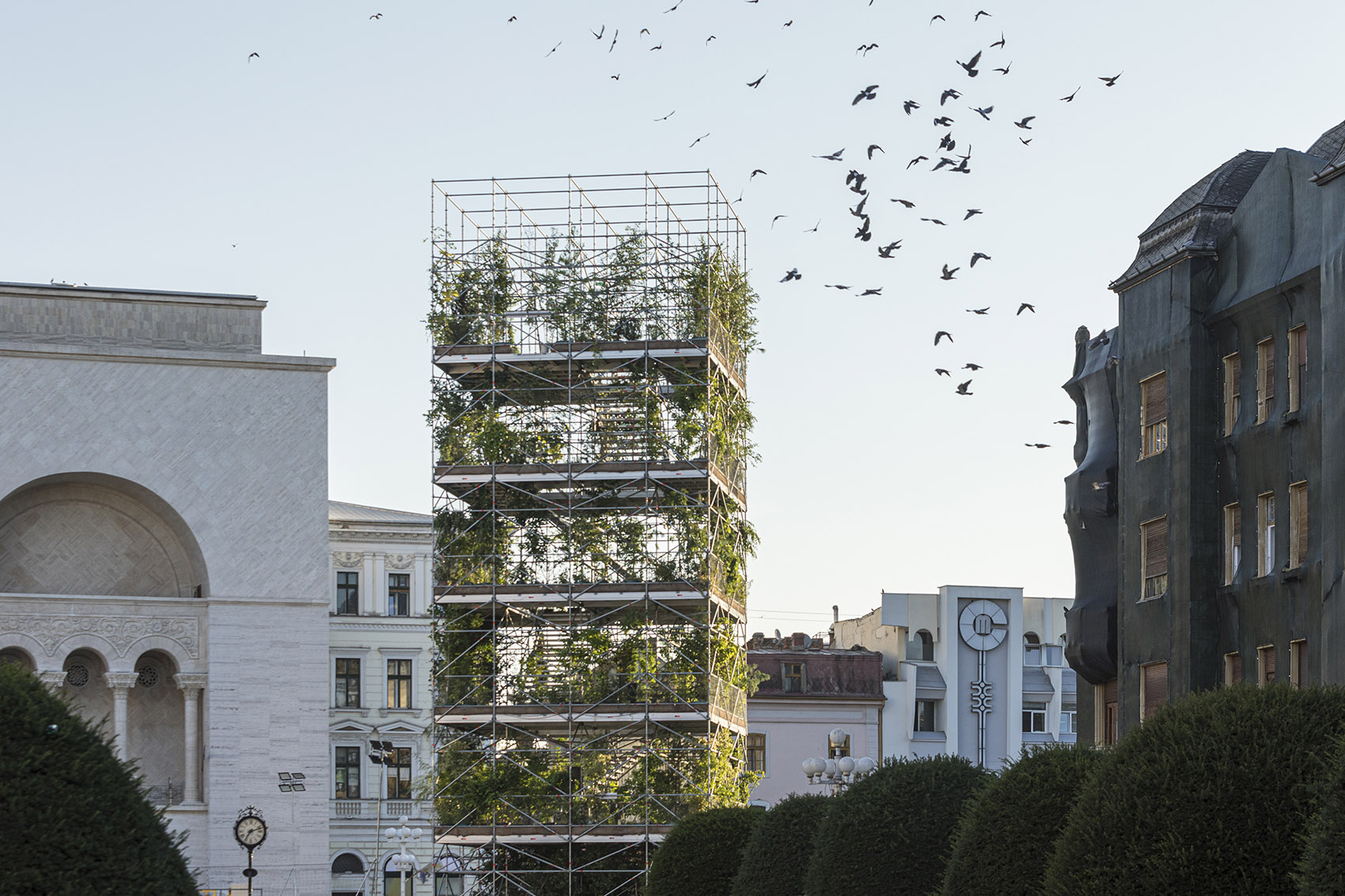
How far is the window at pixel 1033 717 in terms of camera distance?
72562 millimetres

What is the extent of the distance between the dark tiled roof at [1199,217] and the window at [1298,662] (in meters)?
6.79

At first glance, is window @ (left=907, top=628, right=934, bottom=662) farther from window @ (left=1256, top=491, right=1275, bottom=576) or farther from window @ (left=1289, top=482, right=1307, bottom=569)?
window @ (left=1289, top=482, right=1307, bottom=569)

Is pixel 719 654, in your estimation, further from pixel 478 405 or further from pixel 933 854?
pixel 933 854

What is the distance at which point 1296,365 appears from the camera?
99.2ft

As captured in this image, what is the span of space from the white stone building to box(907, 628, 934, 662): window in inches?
695

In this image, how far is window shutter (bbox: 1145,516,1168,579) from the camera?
3378 centimetres

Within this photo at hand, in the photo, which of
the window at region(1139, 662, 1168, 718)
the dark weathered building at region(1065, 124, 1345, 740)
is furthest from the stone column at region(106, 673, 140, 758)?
the window at region(1139, 662, 1168, 718)

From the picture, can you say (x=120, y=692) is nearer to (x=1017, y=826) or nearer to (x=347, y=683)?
(x=347, y=683)

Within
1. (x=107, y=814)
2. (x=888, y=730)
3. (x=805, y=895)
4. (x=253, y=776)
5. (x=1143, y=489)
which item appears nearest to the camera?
(x=107, y=814)

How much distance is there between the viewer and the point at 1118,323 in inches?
1412

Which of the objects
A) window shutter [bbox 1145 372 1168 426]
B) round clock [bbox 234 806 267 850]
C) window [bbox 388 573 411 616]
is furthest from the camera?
window [bbox 388 573 411 616]

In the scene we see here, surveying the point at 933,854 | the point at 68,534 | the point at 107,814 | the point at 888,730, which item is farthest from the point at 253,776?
the point at 107,814

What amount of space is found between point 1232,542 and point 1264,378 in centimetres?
277

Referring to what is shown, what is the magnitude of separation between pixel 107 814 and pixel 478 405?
107 feet
